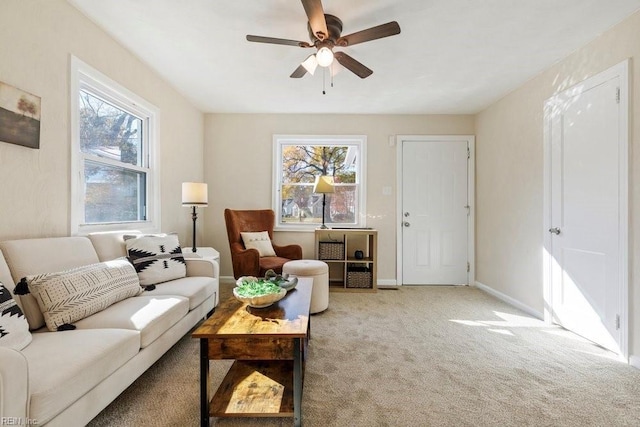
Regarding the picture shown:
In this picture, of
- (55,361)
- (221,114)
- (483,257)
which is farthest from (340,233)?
(55,361)

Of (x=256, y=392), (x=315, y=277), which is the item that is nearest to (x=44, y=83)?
(x=256, y=392)

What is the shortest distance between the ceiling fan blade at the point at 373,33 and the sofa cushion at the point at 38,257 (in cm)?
222

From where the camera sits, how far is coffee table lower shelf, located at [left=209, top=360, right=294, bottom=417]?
1.44 metres

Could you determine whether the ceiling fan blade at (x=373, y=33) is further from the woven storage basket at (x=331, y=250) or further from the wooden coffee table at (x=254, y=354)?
the woven storage basket at (x=331, y=250)

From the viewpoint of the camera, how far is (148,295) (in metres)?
2.12

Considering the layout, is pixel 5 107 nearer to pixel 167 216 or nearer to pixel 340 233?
pixel 167 216

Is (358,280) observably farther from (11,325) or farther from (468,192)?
(11,325)

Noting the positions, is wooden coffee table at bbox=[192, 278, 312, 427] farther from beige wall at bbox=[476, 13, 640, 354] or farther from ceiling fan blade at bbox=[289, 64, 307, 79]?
beige wall at bbox=[476, 13, 640, 354]

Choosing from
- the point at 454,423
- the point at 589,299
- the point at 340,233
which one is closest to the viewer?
the point at 454,423

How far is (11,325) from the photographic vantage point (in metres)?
1.29

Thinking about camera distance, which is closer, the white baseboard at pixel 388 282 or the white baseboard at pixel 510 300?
the white baseboard at pixel 510 300

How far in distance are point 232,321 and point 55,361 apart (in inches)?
27.8

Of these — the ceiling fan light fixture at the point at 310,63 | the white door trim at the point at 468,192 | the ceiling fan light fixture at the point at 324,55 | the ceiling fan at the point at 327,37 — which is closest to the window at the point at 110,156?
Result: the ceiling fan at the point at 327,37

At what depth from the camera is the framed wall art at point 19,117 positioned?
1677mm
